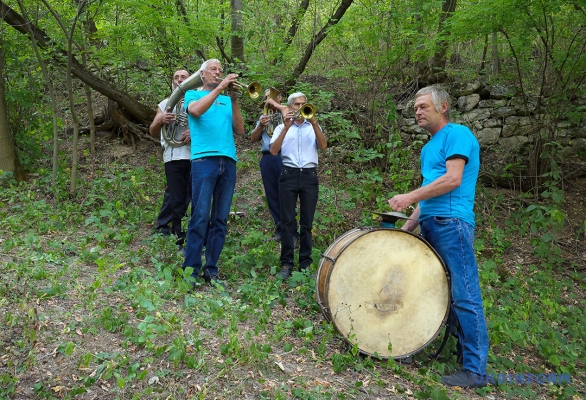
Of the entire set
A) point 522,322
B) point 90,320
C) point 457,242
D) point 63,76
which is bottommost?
point 522,322

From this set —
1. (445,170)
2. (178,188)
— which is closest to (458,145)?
(445,170)

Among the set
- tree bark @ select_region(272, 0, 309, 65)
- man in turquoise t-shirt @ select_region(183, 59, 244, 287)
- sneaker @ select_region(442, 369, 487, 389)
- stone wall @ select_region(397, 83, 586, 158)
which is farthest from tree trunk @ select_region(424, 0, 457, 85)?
sneaker @ select_region(442, 369, 487, 389)

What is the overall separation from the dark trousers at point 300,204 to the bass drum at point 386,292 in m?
1.41

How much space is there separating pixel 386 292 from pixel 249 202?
4387mm

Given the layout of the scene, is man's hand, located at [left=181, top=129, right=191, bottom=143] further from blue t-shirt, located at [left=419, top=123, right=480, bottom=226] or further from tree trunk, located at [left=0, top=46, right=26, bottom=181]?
tree trunk, located at [left=0, top=46, right=26, bottom=181]

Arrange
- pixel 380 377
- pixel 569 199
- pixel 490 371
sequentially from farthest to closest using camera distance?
pixel 569 199 → pixel 490 371 → pixel 380 377

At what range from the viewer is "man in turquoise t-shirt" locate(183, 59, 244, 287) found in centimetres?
443

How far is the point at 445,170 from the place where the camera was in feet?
11.8

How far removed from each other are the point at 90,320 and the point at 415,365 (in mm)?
2368

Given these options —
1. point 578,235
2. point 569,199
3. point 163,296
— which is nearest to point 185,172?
point 163,296

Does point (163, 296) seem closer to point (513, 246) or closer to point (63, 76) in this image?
point (513, 246)

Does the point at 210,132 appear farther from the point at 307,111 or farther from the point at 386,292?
the point at 386,292

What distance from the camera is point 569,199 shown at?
8867mm

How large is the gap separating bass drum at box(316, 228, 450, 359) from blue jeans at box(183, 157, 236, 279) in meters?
1.31
